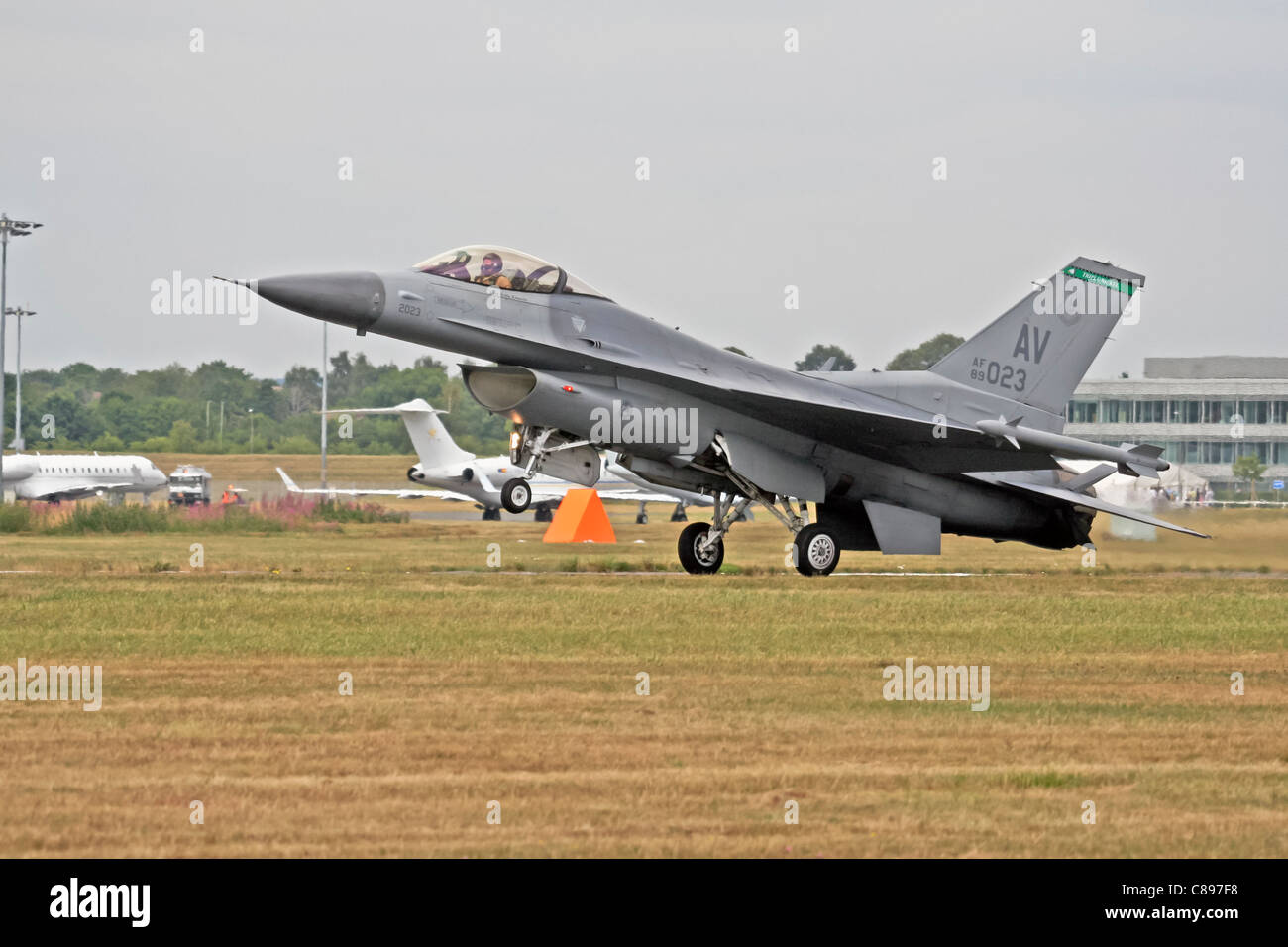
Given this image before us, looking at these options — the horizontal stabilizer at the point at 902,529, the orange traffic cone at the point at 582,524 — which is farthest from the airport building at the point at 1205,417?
the horizontal stabilizer at the point at 902,529

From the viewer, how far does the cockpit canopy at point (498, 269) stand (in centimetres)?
1873

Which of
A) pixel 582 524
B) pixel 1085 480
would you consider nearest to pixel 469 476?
pixel 582 524

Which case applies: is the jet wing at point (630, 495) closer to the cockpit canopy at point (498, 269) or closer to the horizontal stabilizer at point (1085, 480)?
the horizontal stabilizer at point (1085, 480)

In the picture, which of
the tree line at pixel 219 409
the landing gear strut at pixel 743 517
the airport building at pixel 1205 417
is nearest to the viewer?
the landing gear strut at pixel 743 517

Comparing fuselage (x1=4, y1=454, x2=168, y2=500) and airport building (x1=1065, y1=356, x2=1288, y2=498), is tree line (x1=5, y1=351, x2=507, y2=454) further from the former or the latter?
airport building (x1=1065, y1=356, x2=1288, y2=498)

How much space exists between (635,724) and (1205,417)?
76.5 m

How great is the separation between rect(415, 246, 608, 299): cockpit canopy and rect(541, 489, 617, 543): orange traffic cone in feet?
53.3

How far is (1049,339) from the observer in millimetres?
22391

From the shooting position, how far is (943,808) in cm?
718

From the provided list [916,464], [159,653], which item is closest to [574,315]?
[916,464]

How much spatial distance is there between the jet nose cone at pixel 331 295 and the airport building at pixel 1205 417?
65465 millimetres

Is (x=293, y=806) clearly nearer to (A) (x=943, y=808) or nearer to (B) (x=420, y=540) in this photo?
(A) (x=943, y=808)

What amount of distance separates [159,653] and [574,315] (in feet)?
27.6
